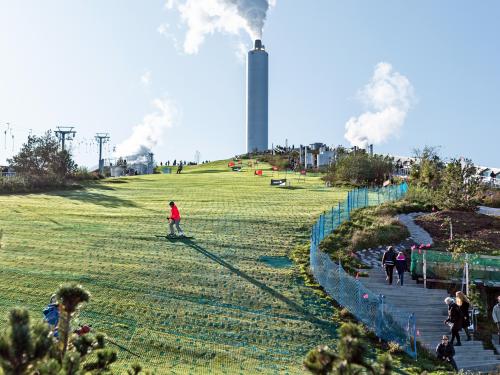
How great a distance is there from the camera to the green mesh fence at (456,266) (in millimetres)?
18125

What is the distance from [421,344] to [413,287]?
401cm

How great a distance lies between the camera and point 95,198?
39094mm

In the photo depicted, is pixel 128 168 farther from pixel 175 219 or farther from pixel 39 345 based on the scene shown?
pixel 39 345

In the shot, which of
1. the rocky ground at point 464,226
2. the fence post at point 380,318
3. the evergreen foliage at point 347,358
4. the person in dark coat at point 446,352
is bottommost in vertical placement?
the person in dark coat at point 446,352

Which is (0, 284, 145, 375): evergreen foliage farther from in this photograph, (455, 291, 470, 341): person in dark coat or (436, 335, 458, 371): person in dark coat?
(455, 291, 470, 341): person in dark coat

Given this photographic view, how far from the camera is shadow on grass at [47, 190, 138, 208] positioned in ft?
116

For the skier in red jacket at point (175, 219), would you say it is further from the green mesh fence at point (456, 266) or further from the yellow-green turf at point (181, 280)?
the green mesh fence at point (456, 266)

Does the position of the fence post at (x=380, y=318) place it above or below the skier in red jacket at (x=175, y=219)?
below

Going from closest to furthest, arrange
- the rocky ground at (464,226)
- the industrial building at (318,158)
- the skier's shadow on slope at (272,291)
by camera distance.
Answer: the skier's shadow on slope at (272,291), the rocky ground at (464,226), the industrial building at (318,158)

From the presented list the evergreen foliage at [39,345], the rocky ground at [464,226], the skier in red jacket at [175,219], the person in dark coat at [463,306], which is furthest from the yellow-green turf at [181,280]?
the evergreen foliage at [39,345]

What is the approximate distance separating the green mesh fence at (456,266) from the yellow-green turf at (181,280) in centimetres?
412

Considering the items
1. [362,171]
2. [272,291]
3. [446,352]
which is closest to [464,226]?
[272,291]

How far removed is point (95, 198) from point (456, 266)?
2631 centimetres

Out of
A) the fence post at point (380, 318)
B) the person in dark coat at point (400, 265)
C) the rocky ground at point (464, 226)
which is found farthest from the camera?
the rocky ground at point (464, 226)
